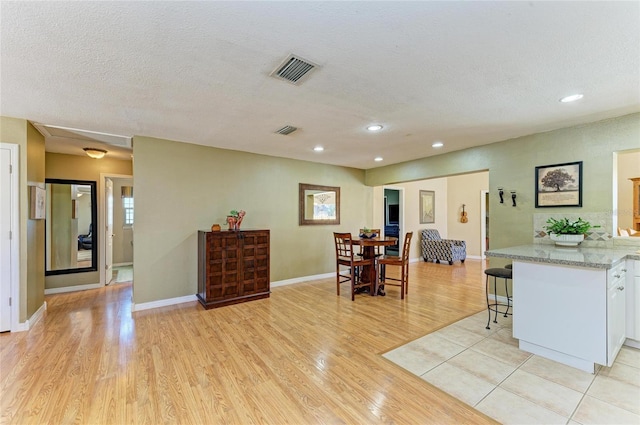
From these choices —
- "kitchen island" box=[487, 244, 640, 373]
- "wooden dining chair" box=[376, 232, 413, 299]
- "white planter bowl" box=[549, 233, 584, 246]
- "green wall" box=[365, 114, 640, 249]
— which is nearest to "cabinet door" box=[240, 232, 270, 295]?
"wooden dining chair" box=[376, 232, 413, 299]

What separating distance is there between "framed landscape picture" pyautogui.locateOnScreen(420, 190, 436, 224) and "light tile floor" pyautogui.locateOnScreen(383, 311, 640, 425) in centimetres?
538

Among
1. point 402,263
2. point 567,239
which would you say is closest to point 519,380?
point 567,239

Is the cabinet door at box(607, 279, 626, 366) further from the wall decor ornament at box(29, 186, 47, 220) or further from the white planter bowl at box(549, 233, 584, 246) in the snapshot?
the wall decor ornament at box(29, 186, 47, 220)

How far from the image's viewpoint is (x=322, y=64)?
204 centimetres

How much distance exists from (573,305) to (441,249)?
517 centimetres

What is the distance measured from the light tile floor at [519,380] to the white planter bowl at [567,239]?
109cm

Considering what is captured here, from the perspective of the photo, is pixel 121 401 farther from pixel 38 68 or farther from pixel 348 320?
pixel 38 68

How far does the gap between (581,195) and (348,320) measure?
10.6 feet

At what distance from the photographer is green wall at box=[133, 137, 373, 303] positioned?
12.9ft

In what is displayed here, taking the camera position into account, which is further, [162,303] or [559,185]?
[162,303]

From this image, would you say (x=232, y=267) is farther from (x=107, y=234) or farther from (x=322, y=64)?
(x=322, y=64)

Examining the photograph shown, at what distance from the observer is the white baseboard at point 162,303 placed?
383 centimetres

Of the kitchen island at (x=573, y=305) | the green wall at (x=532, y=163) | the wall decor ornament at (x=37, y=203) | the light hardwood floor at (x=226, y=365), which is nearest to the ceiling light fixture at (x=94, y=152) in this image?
the wall decor ornament at (x=37, y=203)

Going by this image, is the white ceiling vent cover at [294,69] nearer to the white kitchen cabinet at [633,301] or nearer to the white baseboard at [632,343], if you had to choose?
the white kitchen cabinet at [633,301]
